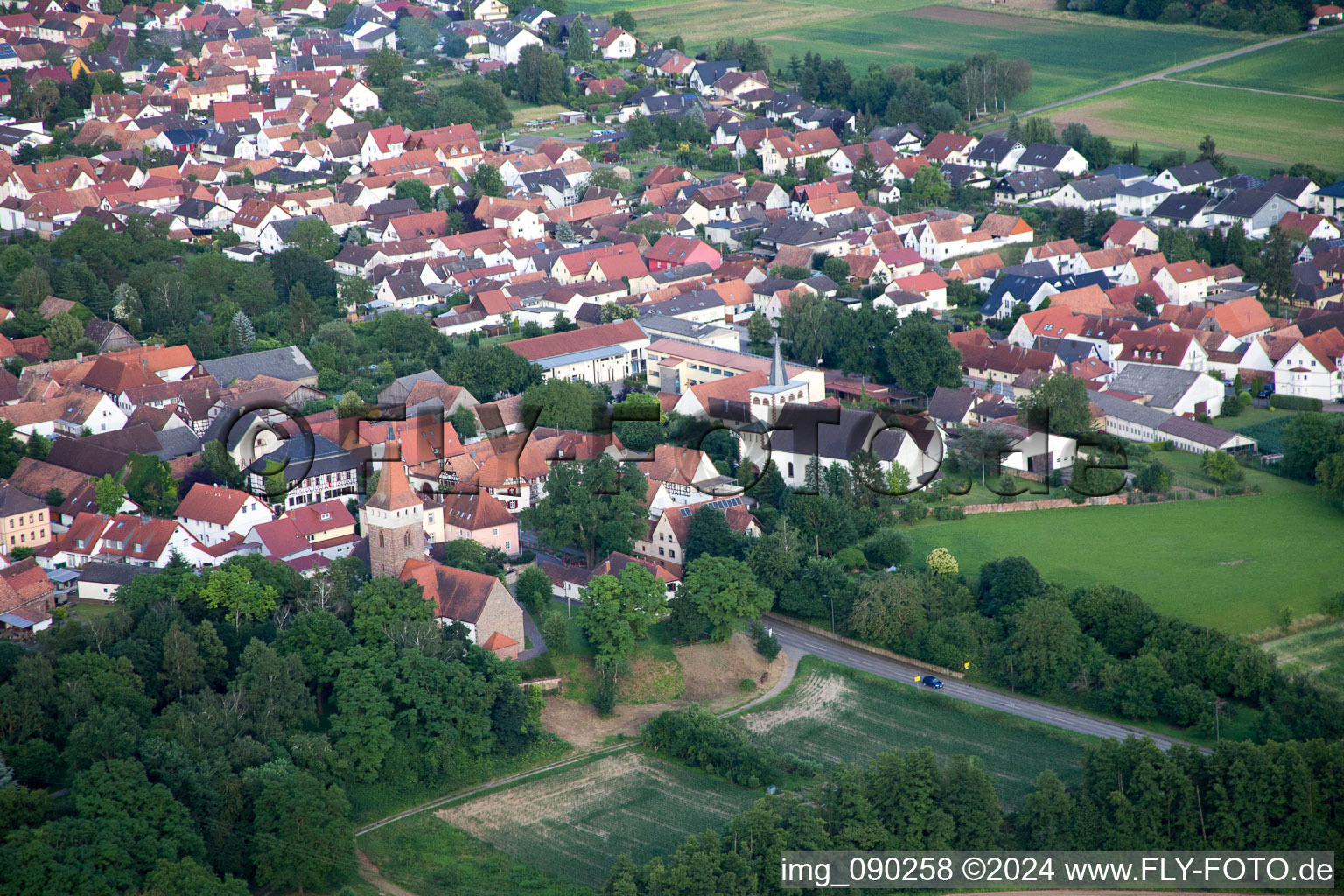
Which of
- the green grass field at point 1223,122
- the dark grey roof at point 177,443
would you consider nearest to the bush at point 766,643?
the dark grey roof at point 177,443

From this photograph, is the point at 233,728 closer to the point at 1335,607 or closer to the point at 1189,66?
the point at 1335,607

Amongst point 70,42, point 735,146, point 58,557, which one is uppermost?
point 70,42

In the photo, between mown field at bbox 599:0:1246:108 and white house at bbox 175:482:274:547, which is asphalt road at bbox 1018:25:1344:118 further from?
white house at bbox 175:482:274:547

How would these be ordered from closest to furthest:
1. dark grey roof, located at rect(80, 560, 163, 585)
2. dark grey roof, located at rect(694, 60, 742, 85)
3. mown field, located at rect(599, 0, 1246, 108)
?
dark grey roof, located at rect(80, 560, 163, 585) < mown field, located at rect(599, 0, 1246, 108) < dark grey roof, located at rect(694, 60, 742, 85)

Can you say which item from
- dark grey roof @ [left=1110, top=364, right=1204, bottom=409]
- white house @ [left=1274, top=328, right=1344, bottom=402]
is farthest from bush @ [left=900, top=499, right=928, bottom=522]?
white house @ [left=1274, top=328, right=1344, bottom=402]

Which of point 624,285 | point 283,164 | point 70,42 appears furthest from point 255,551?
point 70,42

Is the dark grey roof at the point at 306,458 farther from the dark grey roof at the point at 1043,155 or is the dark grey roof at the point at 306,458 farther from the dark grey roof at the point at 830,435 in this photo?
the dark grey roof at the point at 1043,155

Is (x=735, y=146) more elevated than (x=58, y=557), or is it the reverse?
(x=735, y=146)

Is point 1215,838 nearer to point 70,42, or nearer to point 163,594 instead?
point 163,594
